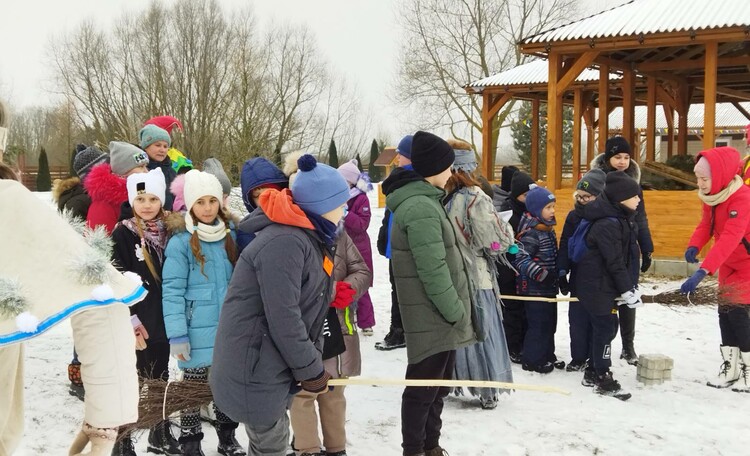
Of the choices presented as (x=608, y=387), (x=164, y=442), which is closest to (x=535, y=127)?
(x=608, y=387)

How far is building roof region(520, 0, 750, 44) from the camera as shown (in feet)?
33.3

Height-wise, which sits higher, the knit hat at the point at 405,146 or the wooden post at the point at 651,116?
the wooden post at the point at 651,116

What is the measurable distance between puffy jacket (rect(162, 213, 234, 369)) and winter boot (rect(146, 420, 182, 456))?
0.50 meters

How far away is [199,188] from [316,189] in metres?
1.26

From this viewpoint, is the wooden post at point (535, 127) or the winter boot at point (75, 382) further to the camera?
the wooden post at point (535, 127)

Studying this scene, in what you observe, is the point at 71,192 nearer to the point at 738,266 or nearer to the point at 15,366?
the point at 15,366

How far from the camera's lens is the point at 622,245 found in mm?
5129

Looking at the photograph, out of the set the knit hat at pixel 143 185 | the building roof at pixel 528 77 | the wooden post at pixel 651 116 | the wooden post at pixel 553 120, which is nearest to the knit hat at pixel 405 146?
the knit hat at pixel 143 185

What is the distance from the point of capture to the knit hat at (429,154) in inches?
152

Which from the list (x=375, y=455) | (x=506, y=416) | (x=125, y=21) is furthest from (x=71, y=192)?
(x=125, y=21)

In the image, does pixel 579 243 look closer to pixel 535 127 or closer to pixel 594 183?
pixel 594 183

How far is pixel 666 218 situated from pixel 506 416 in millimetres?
7159

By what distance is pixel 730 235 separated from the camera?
5133mm

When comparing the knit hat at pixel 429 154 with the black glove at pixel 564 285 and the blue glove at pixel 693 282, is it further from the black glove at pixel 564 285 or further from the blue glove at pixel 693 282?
the blue glove at pixel 693 282
